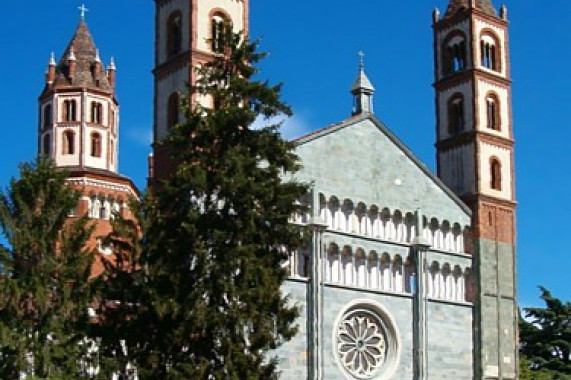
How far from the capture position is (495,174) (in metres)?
48.1

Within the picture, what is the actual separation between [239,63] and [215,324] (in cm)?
715

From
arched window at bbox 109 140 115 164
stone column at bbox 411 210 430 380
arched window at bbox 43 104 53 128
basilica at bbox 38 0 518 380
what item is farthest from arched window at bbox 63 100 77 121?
stone column at bbox 411 210 430 380

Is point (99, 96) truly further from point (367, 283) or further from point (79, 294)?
point (79, 294)

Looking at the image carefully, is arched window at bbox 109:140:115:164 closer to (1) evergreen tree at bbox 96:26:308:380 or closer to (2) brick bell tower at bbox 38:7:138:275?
(2) brick bell tower at bbox 38:7:138:275

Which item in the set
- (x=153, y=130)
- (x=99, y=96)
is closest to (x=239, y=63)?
(x=153, y=130)

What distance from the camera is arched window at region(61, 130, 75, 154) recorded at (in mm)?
54688

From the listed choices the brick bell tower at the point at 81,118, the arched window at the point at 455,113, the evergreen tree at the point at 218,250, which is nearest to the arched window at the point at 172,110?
the evergreen tree at the point at 218,250

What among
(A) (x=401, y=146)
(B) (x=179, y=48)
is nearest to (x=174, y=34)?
(B) (x=179, y=48)

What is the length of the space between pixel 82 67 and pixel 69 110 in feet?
7.01

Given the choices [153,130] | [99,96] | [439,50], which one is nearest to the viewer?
[153,130]

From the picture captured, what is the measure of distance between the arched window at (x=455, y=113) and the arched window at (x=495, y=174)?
1.93 metres

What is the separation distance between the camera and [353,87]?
4512 centimetres

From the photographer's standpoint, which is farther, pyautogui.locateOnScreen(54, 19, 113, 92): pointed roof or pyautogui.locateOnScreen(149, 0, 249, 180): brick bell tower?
pyautogui.locateOnScreen(54, 19, 113, 92): pointed roof

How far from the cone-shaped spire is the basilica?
5 cm
